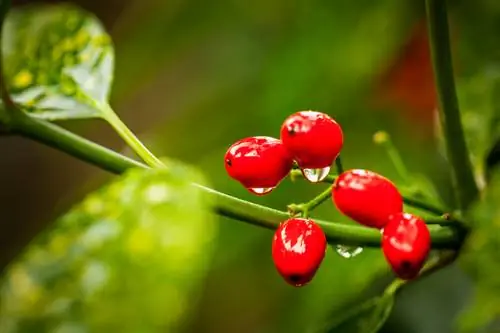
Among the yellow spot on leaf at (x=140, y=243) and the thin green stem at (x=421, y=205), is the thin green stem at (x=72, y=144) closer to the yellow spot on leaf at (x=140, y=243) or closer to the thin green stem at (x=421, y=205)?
the yellow spot on leaf at (x=140, y=243)

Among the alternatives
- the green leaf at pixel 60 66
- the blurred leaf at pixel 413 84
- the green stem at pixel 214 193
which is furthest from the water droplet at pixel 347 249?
the blurred leaf at pixel 413 84

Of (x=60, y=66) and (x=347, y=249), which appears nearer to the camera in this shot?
(x=347, y=249)

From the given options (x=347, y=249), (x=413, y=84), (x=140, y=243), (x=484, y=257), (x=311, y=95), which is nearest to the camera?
(x=140, y=243)

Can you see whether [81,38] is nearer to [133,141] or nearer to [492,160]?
[133,141]

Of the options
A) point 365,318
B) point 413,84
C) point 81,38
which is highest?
point 81,38

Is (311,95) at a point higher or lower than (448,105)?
lower

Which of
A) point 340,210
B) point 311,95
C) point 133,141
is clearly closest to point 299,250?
point 340,210

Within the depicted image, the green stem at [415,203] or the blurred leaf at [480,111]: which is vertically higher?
the green stem at [415,203]
